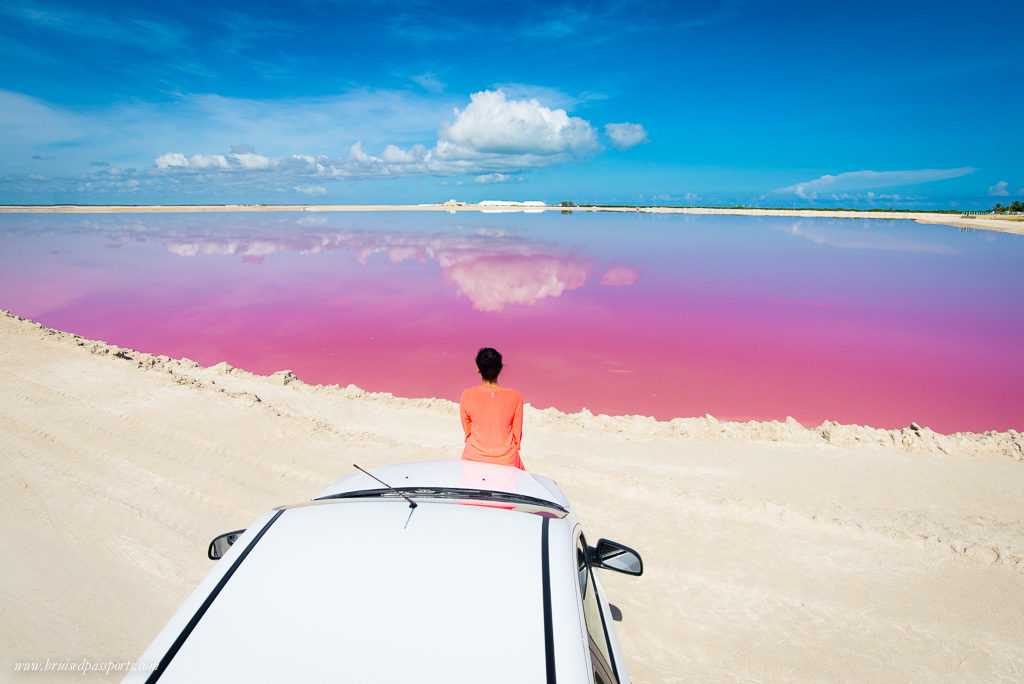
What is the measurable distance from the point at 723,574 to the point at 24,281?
28.8m

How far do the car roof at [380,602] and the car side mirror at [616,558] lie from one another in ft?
3.22

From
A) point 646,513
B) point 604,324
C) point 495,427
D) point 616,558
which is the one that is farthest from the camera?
point 604,324

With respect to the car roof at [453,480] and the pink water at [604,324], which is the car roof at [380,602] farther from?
the pink water at [604,324]

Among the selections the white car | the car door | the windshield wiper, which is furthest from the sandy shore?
the white car

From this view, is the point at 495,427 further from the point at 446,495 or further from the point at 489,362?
the point at 446,495

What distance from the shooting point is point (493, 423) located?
427cm

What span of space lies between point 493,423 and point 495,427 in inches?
1.4

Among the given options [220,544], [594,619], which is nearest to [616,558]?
[594,619]

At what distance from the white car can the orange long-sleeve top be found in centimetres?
173

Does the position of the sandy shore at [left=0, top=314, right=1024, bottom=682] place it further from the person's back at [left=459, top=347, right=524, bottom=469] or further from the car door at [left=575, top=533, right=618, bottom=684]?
the person's back at [left=459, top=347, right=524, bottom=469]

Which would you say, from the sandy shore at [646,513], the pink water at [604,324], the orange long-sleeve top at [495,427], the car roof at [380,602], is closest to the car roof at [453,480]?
the car roof at [380,602]

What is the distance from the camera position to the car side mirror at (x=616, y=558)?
3.04 m

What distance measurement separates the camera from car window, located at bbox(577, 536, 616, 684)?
227 cm

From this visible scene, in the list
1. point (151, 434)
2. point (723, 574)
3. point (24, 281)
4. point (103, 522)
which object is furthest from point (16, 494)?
point (24, 281)
